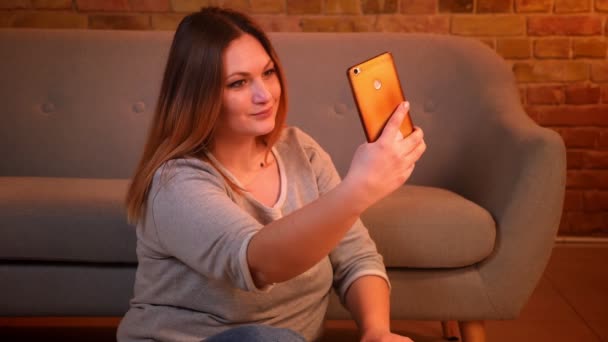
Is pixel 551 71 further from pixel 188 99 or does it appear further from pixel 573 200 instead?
pixel 188 99

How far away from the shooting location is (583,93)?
2.58 metres

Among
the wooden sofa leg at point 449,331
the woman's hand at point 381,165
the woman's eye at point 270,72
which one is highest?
the woman's eye at point 270,72

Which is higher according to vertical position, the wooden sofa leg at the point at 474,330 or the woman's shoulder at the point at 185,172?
the woman's shoulder at the point at 185,172

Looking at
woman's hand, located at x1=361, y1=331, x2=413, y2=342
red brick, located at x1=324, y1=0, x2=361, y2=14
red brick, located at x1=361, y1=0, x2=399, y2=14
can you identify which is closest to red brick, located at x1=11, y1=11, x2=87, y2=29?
red brick, located at x1=324, y1=0, x2=361, y2=14

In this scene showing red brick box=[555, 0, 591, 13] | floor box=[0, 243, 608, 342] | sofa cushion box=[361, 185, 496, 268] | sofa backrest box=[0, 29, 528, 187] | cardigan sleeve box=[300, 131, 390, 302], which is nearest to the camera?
cardigan sleeve box=[300, 131, 390, 302]

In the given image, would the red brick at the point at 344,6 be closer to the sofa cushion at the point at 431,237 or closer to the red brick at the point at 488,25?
the red brick at the point at 488,25

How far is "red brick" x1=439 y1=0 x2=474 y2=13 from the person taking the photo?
2549mm

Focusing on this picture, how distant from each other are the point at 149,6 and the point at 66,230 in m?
1.33

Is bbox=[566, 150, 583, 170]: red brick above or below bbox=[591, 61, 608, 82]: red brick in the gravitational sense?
below

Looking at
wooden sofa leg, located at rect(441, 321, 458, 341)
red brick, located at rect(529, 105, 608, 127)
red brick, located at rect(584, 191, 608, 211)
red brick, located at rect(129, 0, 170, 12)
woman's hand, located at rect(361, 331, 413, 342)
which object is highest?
red brick, located at rect(129, 0, 170, 12)

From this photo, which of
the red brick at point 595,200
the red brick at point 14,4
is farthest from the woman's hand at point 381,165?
the red brick at point 14,4

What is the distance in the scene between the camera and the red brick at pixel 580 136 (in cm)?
259

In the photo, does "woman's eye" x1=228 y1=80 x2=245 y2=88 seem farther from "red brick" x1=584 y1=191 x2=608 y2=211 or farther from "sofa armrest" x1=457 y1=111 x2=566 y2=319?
"red brick" x1=584 y1=191 x2=608 y2=211

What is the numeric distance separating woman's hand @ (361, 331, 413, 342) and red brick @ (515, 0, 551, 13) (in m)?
1.86
